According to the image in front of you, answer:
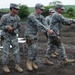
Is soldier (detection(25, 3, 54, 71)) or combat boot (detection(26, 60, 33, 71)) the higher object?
soldier (detection(25, 3, 54, 71))

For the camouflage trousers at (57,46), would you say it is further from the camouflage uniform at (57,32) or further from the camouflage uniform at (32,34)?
the camouflage uniform at (32,34)

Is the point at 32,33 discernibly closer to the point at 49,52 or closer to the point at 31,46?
the point at 31,46

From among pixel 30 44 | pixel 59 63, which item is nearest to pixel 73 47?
pixel 59 63

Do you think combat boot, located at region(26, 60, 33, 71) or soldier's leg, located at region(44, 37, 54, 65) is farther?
soldier's leg, located at region(44, 37, 54, 65)

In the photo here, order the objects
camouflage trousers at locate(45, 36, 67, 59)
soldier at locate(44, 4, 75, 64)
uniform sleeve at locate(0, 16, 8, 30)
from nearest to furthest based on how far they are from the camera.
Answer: uniform sleeve at locate(0, 16, 8, 30)
soldier at locate(44, 4, 75, 64)
camouflage trousers at locate(45, 36, 67, 59)

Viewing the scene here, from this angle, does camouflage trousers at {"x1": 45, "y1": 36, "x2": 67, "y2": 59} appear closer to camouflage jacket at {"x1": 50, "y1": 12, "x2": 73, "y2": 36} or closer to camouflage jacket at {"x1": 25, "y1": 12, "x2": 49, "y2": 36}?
camouflage jacket at {"x1": 50, "y1": 12, "x2": 73, "y2": 36}

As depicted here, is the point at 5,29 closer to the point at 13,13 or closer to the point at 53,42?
the point at 13,13

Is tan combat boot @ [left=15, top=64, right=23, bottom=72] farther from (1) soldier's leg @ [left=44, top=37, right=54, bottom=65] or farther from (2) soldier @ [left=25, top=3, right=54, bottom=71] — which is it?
(1) soldier's leg @ [left=44, top=37, right=54, bottom=65]

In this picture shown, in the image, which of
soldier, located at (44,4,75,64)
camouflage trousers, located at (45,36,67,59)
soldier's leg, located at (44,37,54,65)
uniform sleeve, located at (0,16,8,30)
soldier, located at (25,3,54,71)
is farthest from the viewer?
soldier's leg, located at (44,37,54,65)

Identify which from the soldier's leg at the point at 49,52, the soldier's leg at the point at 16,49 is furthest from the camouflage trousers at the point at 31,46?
the soldier's leg at the point at 49,52

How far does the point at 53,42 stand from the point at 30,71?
1.20 m

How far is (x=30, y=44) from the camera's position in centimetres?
812

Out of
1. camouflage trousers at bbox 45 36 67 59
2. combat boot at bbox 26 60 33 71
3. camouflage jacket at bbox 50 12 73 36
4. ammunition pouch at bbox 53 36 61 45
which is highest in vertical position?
camouflage jacket at bbox 50 12 73 36

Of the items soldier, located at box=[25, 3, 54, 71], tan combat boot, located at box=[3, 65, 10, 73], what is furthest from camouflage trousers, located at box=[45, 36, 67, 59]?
tan combat boot, located at box=[3, 65, 10, 73]
